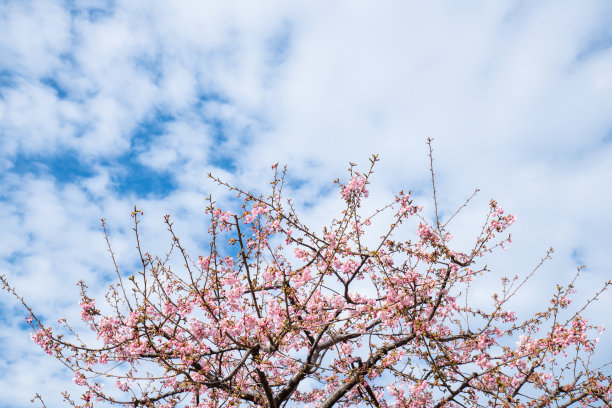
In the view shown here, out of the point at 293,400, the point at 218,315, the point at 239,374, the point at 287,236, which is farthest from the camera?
the point at 293,400

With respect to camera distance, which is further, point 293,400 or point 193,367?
point 293,400

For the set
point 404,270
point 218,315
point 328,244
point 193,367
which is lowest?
point 193,367

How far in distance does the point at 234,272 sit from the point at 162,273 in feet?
4.36

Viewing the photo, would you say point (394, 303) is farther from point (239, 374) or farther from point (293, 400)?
point (293, 400)

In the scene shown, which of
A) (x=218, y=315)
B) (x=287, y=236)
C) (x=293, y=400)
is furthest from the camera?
(x=293, y=400)

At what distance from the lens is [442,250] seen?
334 inches

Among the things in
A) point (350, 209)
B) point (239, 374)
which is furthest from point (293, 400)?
point (350, 209)

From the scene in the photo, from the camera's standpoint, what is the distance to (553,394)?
918 centimetres

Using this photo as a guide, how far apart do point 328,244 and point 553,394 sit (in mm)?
5436

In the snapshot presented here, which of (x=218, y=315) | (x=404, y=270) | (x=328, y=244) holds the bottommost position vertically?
(x=218, y=315)

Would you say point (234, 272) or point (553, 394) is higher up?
point (234, 272)

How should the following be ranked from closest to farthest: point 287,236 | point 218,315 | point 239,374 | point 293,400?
1. point 218,315
2. point 239,374
3. point 287,236
4. point 293,400

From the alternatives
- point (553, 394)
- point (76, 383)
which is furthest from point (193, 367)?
point (553, 394)

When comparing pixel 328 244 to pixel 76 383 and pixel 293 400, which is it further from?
pixel 76 383
